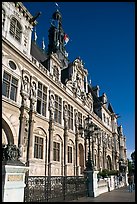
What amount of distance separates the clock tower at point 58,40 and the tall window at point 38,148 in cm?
1914

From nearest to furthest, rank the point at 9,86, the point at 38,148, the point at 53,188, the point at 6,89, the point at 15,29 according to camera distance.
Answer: the point at 53,188 → the point at 6,89 → the point at 9,86 → the point at 38,148 → the point at 15,29

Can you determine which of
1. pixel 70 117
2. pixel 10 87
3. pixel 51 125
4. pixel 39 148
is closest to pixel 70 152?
pixel 70 117

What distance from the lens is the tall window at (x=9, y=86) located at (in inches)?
666

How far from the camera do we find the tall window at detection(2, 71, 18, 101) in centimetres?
1693

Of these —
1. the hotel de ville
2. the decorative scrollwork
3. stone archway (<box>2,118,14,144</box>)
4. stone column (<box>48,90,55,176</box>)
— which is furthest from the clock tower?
the decorative scrollwork

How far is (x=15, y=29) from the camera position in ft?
65.4

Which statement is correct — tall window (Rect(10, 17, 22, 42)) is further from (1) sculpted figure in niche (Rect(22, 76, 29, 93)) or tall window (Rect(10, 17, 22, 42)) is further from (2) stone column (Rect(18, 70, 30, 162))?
(1) sculpted figure in niche (Rect(22, 76, 29, 93))

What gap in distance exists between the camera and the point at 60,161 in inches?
894

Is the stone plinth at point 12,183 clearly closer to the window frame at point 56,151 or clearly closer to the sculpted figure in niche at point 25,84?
the sculpted figure in niche at point 25,84

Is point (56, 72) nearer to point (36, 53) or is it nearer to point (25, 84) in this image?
point (36, 53)

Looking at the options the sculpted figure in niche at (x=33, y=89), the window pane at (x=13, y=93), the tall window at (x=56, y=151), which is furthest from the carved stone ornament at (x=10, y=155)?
the tall window at (x=56, y=151)

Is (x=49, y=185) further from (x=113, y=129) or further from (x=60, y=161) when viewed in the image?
(x=113, y=129)

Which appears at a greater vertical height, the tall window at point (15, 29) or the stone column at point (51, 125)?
the tall window at point (15, 29)

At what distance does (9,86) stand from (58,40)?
2549 cm
